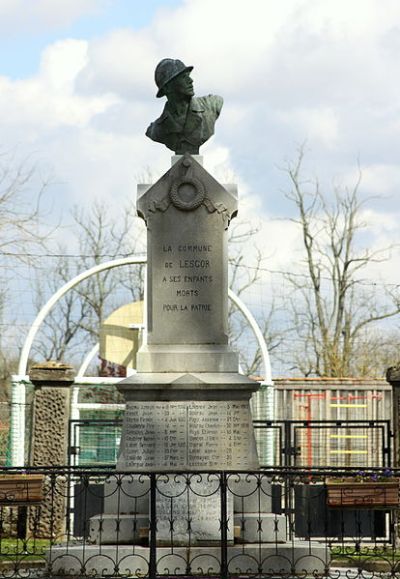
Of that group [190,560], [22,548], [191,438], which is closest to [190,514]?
[190,560]

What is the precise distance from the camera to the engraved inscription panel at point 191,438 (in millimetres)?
12773

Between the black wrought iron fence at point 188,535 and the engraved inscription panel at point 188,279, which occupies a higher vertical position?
the engraved inscription panel at point 188,279

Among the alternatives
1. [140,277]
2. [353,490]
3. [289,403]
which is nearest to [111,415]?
[289,403]

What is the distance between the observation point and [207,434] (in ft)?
42.0

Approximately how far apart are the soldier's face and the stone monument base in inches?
201

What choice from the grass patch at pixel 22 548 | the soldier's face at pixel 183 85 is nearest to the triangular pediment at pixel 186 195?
the soldier's face at pixel 183 85

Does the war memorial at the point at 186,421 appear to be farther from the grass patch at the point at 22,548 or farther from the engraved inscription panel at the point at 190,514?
the grass patch at the point at 22,548

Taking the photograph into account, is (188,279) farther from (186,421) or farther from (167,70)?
(167,70)

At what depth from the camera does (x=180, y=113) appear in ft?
45.9

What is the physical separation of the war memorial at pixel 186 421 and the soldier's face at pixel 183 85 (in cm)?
1

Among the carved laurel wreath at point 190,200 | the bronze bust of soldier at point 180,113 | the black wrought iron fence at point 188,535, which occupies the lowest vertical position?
the black wrought iron fence at point 188,535

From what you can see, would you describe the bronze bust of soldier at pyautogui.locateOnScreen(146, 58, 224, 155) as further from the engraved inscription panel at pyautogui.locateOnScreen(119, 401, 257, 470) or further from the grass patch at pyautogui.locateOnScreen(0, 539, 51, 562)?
the grass patch at pyautogui.locateOnScreen(0, 539, 51, 562)

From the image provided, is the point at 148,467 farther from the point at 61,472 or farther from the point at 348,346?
the point at 348,346

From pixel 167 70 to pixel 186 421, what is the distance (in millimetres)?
3975
